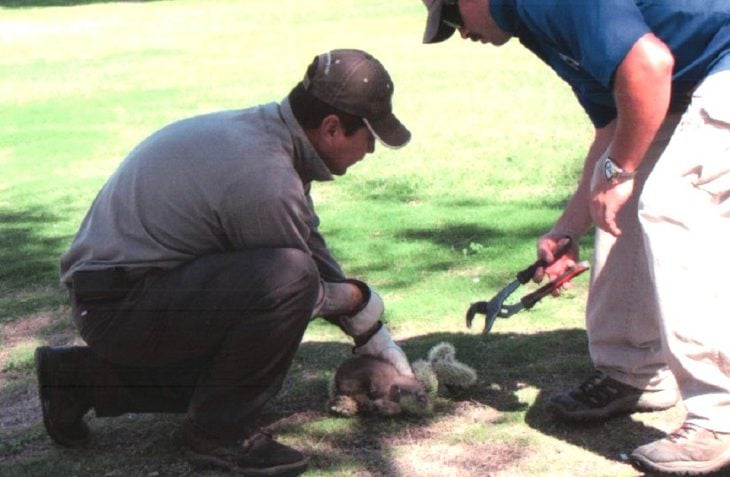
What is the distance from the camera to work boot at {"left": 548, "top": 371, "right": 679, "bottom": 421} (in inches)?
164

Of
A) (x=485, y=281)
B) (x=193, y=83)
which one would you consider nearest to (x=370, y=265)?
(x=485, y=281)

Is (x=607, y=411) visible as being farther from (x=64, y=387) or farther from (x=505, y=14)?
(x=64, y=387)

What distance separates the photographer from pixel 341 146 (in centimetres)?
392

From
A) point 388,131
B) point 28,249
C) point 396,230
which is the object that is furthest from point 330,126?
point 28,249

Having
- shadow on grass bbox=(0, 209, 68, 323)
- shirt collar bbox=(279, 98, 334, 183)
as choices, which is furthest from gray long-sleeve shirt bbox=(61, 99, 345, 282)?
shadow on grass bbox=(0, 209, 68, 323)

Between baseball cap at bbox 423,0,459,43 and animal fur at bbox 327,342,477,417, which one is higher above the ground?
baseball cap at bbox 423,0,459,43

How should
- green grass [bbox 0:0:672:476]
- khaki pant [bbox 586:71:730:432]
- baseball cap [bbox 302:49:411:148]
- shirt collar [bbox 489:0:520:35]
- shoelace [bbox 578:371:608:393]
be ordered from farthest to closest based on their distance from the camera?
shoelace [bbox 578:371:608:393] < green grass [bbox 0:0:672:476] < baseball cap [bbox 302:49:411:148] < shirt collar [bbox 489:0:520:35] < khaki pant [bbox 586:71:730:432]

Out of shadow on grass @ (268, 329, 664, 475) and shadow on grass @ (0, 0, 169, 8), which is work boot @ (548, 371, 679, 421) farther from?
shadow on grass @ (0, 0, 169, 8)

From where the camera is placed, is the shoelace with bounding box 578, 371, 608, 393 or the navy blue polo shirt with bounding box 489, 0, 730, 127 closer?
the navy blue polo shirt with bounding box 489, 0, 730, 127

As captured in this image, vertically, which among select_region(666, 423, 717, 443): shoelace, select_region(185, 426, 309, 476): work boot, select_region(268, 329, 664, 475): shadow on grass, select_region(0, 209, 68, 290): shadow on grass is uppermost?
select_region(666, 423, 717, 443): shoelace

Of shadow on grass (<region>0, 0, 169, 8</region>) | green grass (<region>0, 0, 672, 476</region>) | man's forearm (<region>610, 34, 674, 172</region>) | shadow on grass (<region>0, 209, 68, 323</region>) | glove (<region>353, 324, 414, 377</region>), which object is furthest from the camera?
shadow on grass (<region>0, 0, 169, 8</region>)

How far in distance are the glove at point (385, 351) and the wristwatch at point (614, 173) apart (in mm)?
1088

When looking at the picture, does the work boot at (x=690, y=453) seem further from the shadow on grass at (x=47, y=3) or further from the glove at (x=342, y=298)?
the shadow on grass at (x=47, y=3)

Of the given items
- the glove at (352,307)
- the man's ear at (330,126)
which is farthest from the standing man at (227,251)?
the glove at (352,307)
